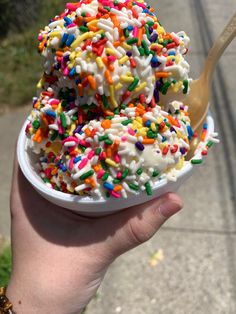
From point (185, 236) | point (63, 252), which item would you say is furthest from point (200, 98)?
point (185, 236)

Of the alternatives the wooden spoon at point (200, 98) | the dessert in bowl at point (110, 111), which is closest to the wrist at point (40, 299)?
the dessert in bowl at point (110, 111)

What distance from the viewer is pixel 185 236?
2.74m

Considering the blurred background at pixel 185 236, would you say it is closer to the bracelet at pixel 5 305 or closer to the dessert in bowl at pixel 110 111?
the bracelet at pixel 5 305

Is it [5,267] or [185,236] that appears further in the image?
[185,236]

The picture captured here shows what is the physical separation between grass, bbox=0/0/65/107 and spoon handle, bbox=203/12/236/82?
2363 mm

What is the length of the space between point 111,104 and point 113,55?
0.48 ft

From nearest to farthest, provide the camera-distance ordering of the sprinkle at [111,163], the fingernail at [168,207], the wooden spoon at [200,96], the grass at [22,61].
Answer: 1. the sprinkle at [111,163]
2. the fingernail at [168,207]
3. the wooden spoon at [200,96]
4. the grass at [22,61]

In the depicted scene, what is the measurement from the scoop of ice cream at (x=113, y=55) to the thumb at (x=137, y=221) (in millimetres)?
333

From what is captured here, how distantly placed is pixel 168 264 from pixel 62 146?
1.43 meters

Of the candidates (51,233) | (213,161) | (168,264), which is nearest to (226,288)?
(168,264)

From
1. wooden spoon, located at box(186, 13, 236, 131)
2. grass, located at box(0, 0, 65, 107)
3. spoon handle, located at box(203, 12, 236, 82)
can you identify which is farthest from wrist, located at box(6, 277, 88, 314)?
grass, located at box(0, 0, 65, 107)

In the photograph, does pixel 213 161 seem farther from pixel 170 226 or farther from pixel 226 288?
pixel 226 288

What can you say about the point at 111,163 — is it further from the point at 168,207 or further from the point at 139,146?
the point at 168,207

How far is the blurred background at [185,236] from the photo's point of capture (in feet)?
8.20
